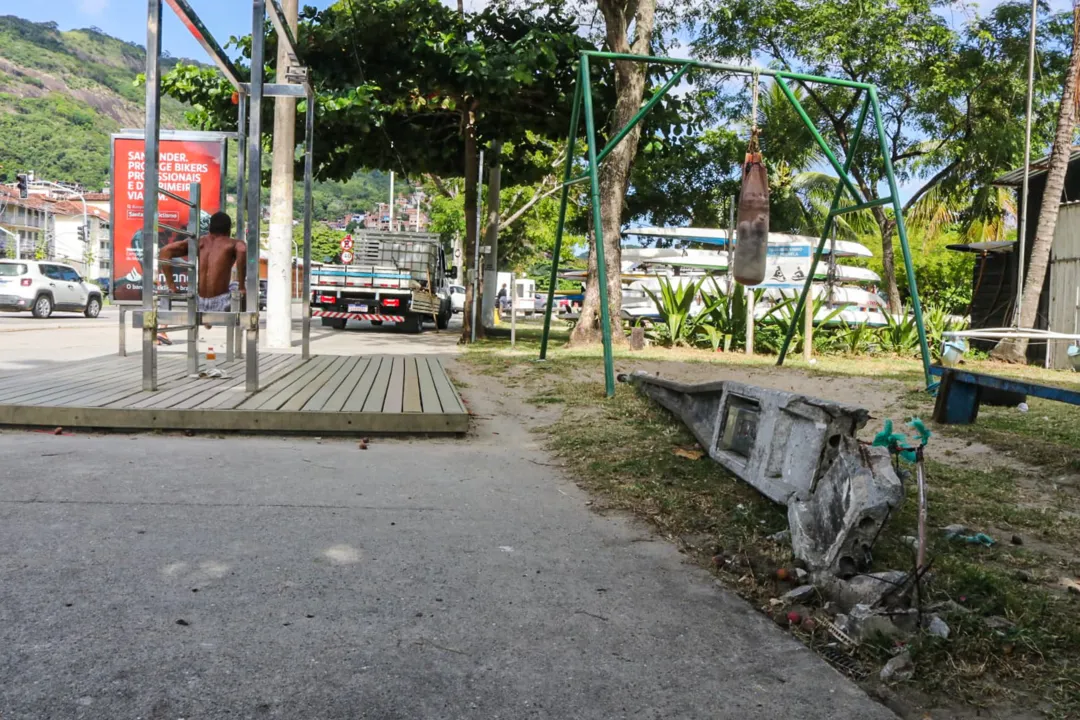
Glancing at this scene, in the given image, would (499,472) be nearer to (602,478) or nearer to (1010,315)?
(602,478)

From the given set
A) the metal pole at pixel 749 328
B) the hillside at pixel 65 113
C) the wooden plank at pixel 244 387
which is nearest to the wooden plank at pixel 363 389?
the wooden plank at pixel 244 387

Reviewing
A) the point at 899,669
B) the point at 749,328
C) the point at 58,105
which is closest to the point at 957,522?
the point at 899,669

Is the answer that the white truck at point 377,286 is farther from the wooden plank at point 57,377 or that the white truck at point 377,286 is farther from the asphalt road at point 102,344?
the wooden plank at point 57,377

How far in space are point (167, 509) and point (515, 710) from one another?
2.42m

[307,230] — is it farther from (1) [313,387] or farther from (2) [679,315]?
(2) [679,315]

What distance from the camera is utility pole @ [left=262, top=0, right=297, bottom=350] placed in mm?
13781

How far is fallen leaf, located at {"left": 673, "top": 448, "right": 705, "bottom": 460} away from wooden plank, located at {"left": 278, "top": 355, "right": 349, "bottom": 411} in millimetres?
2692

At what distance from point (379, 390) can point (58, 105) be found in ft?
484

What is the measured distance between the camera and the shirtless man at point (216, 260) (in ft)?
26.6

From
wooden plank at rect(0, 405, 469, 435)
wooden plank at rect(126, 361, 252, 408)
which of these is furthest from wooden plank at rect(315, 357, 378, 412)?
wooden plank at rect(126, 361, 252, 408)

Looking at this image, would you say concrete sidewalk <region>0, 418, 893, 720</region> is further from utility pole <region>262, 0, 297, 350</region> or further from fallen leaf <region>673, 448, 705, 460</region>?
utility pole <region>262, 0, 297, 350</region>

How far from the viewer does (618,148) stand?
15070mm

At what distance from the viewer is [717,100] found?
84.6ft

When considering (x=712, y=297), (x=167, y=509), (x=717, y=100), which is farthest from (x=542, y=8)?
(x=167, y=509)
